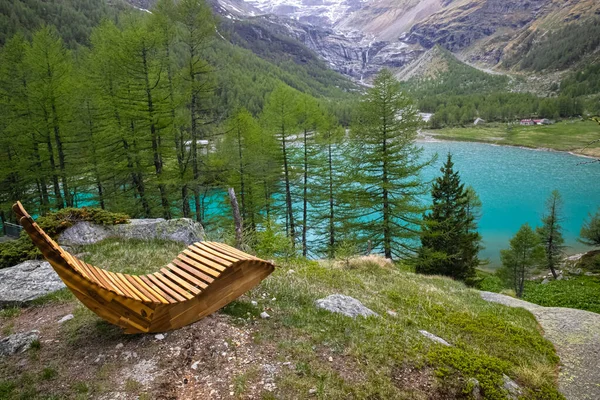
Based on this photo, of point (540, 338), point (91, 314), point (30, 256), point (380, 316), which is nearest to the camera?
point (91, 314)

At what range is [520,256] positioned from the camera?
92.4 feet

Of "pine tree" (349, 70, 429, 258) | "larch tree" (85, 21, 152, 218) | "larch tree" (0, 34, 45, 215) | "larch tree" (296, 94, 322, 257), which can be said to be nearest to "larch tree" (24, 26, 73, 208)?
"larch tree" (0, 34, 45, 215)

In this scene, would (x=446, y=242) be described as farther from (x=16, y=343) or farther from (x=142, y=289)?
(x=16, y=343)

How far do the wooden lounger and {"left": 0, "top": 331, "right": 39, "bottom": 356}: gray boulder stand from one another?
155cm

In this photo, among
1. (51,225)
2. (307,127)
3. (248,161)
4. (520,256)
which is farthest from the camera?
(520,256)

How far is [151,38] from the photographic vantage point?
17.1m

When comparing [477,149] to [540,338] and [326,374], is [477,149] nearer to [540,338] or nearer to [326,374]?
[540,338]

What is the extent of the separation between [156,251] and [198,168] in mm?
12667

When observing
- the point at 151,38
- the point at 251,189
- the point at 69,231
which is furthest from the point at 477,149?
the point at 69,231

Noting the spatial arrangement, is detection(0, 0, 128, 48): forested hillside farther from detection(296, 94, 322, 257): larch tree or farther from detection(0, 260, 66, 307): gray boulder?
detection(0, 260, 66, 307): gray boulder

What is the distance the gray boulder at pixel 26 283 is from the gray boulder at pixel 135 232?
236 centimetres

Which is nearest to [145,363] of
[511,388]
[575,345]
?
[511,388]

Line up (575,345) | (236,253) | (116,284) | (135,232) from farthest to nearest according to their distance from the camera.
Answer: (135,232)
(575,345)
(236,253)
(116,284)

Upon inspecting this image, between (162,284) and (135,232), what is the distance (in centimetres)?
693
